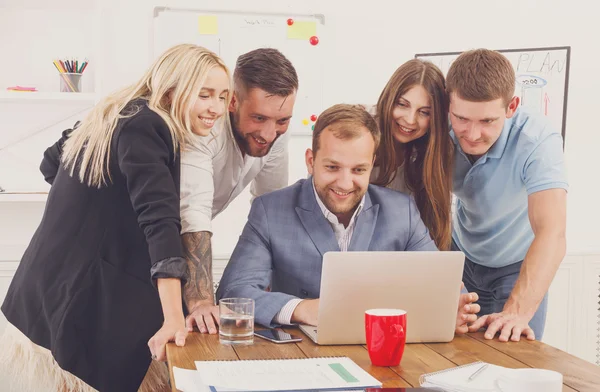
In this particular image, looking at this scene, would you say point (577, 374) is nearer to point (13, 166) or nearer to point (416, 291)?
point (416, 291)

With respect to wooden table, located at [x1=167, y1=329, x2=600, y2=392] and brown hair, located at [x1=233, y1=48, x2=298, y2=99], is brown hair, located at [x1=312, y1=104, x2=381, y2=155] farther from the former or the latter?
wooden table, located at [x1=167, y1=329, x2=600, y2=392]

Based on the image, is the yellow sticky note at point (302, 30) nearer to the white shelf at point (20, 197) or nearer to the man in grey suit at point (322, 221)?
the white shelf at point (20, 197)

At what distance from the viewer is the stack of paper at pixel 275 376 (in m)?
1.29

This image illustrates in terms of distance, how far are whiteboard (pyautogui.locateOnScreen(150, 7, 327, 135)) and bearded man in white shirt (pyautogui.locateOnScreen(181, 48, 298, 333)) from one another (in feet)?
2.98

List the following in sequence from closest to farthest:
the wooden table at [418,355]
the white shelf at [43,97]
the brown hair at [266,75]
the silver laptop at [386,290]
Answer: 1. the wooden table at [418,355]
2. the silver laptop at [386,290]
3. the brown hair at [266,75]
4. the white shelf at [43,97]

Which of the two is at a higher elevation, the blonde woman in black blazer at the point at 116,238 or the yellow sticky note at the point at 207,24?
the yellow sticky note at the point at 207,24

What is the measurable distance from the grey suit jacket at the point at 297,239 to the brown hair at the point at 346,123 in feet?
0.49

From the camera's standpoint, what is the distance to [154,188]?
1685mm

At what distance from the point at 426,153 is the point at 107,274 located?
1003mm

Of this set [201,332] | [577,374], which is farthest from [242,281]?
[577,374]

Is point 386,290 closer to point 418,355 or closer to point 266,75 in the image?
point 418,355

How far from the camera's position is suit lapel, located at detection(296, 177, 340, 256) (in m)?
1.98

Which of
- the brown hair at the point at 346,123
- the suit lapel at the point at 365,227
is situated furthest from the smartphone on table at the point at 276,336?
the brown hair at the point at 346,123

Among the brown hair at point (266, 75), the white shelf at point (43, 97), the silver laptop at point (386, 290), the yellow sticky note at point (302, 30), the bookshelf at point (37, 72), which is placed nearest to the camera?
the silver laptop at point (386, 290)
